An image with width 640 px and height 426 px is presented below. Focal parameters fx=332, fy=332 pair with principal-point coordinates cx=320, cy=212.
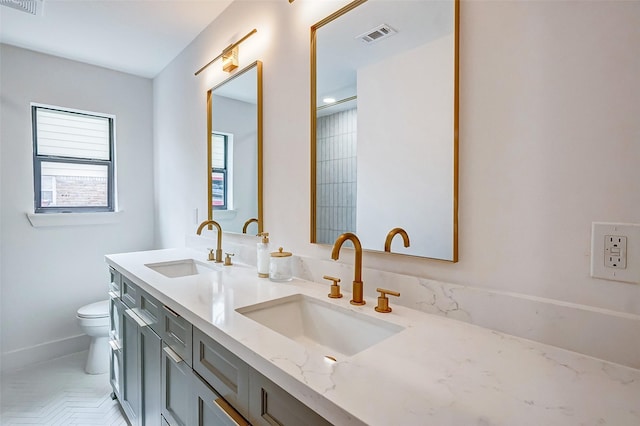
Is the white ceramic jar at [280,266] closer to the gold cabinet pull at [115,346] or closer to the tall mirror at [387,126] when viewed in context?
the tall mirror at [387,126]

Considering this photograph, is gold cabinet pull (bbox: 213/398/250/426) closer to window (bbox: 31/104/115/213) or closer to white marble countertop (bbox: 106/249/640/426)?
white marble countertop (bbox: 106/249/640/426)

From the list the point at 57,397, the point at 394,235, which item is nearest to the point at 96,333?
the point at 57,397

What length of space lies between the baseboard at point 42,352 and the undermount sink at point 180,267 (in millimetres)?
1603

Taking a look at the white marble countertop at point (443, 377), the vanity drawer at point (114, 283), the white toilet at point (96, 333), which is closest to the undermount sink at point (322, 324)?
the white marble countertop at point (443, 377)

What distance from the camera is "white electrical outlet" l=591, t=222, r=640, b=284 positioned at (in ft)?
2.42

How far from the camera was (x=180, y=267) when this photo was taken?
7.02 ft

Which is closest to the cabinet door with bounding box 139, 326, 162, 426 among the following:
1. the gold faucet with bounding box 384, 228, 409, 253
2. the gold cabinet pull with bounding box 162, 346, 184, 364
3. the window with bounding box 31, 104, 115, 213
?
the gold cabinet pull with bounding box 162, 346, 184, 364

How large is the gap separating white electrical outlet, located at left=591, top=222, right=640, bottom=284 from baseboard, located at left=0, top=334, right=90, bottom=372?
3.63 metres

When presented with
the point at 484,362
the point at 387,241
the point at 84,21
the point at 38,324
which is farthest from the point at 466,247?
the point at 38,324

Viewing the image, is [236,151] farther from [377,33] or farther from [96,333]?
[96,333]

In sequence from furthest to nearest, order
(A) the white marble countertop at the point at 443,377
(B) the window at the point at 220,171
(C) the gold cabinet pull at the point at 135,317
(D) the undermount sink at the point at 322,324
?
(B) the window at the point at 220,171 < (C) the gold cabinet pull at the point at 135,317 < (D) the undermount sink at the point at 322,324 < (A) the white marble countertop at the point at 443,377

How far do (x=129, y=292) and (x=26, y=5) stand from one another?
6.25 feet

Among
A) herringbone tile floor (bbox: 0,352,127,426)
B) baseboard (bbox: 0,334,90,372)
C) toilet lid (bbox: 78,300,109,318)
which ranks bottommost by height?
herringbone tile floor (bbox: 0,352,127,426)

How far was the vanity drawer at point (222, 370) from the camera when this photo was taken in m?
0.88
